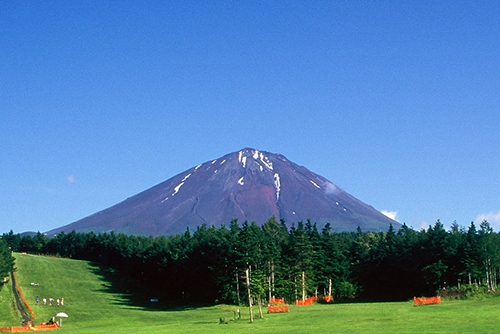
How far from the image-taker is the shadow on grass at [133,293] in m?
116

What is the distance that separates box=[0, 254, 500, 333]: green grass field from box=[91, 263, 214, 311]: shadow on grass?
0.97m

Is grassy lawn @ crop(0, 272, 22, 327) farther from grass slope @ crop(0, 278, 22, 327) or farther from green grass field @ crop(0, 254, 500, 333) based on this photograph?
green grass field @ crop(0, 254, 500, 333)

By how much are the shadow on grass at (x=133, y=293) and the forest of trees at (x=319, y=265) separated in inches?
122

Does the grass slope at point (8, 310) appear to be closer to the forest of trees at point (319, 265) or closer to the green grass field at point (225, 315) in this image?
the green grass field at point (225, 315)

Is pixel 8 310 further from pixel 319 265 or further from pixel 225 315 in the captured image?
pixel 319 265

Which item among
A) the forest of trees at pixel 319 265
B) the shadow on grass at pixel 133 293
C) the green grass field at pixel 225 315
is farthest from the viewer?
the shadow on grass at pixel 133 293

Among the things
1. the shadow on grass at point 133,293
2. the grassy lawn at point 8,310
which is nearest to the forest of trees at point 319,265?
the shadow on grass at point 133,293

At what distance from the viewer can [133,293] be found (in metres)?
136

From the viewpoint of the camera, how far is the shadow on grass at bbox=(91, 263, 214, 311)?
116 m

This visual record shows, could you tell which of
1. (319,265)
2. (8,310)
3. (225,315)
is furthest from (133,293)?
(225,315)

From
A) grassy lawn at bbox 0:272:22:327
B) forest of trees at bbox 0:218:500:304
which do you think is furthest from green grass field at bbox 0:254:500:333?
forest of trees at bbox 0:218:500:304

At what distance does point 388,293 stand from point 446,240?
1841 cm

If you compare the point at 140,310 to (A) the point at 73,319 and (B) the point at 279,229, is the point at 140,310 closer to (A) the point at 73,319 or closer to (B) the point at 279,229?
(A) the point at 73,319

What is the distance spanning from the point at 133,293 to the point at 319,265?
40.6 m
